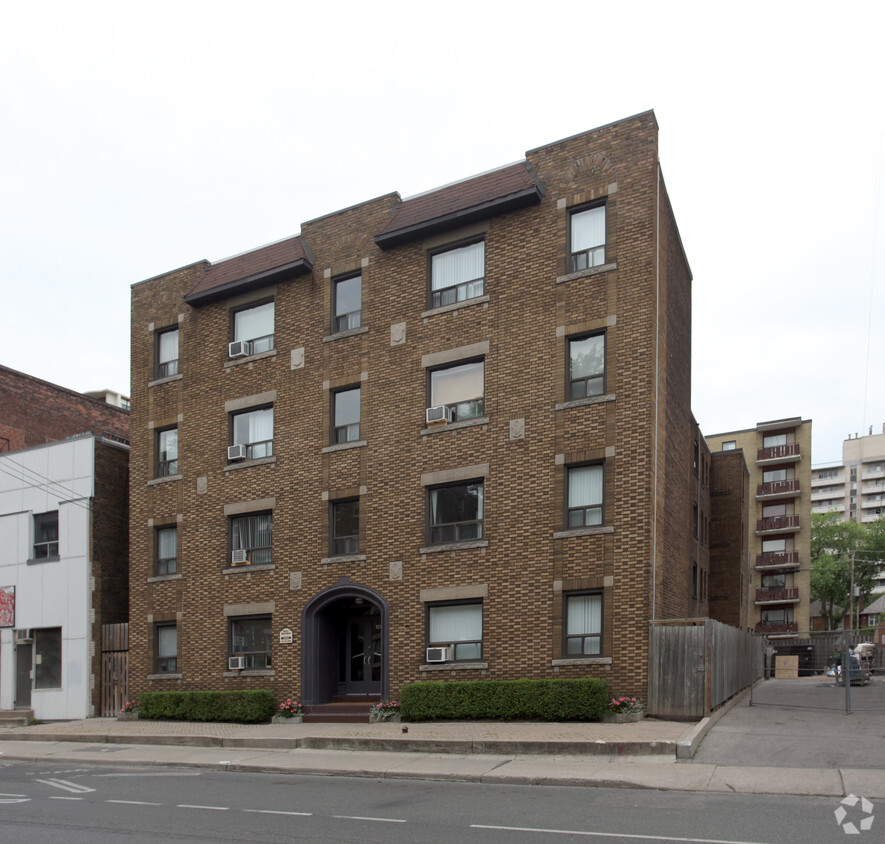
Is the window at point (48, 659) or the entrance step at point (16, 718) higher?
the window at point (48, 659)

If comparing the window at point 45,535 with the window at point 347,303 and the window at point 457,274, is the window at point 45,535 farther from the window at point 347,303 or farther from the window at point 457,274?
the window at point 457,274

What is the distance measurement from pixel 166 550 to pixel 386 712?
29.8ft

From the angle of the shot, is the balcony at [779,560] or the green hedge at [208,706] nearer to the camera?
the green hedge at [208,706]

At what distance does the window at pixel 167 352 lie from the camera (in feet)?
90.1

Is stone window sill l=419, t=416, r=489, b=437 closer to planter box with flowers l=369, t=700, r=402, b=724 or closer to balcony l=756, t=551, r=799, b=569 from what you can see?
planter box with flowers l=369, t=700, r=402, b=724

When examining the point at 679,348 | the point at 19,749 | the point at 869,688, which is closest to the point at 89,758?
the point at 19,749

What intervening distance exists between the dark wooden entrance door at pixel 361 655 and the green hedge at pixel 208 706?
2033mm

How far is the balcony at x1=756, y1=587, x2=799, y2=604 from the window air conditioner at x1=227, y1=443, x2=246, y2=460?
169 feet

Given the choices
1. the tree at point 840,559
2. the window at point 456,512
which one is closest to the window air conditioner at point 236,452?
the window at point 456,512

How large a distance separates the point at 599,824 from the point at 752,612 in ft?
196

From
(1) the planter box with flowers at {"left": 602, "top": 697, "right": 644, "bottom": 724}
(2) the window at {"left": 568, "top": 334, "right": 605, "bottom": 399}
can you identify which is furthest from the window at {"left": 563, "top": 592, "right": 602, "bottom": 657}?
(2) the window at {"left": 568, "top": 334, "right": 605, "bottom": 399}

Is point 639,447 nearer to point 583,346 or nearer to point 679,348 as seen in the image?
point 583,346

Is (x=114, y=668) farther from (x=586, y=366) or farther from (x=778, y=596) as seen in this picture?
(x=778, y=596)

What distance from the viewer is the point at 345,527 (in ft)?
76.6
